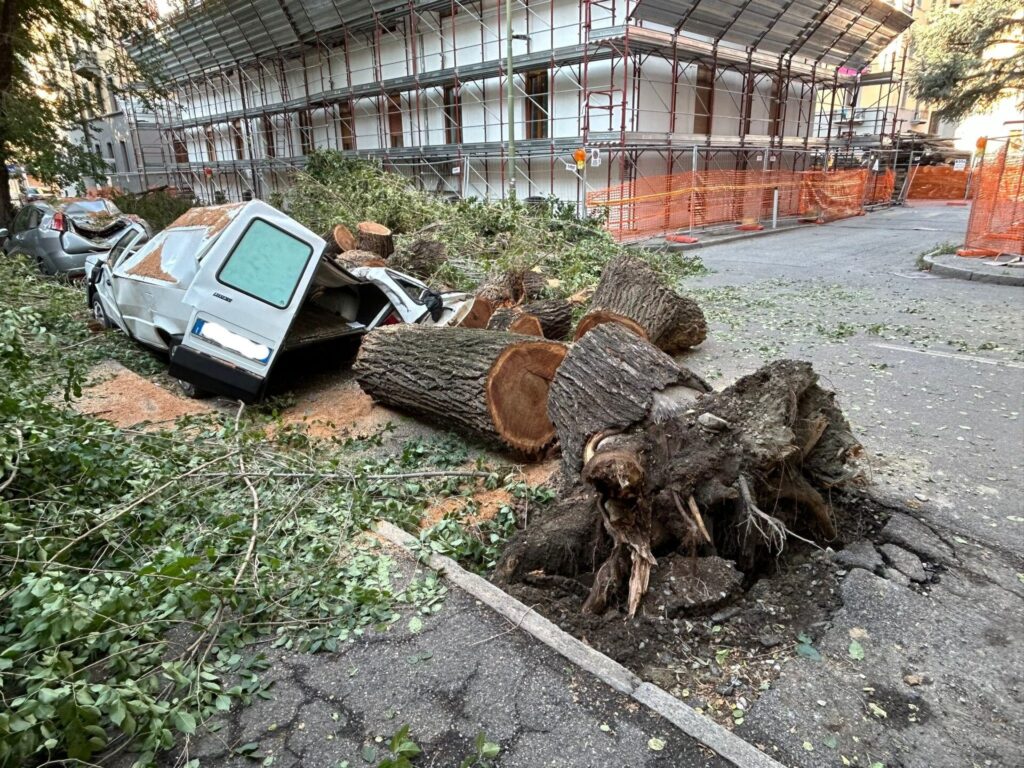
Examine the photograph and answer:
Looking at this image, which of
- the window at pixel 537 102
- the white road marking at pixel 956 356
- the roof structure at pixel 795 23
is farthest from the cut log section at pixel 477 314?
the window at pixel 537 102

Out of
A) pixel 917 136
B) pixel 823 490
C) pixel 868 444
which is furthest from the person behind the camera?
pixel 917 136

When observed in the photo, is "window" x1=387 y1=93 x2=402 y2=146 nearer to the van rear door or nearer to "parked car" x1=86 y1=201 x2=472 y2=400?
"parked car" x1=86 y1=201 x2=472 y2=400

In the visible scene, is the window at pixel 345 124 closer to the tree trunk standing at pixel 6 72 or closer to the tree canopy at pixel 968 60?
the tree trunk standing at pixel 6 72

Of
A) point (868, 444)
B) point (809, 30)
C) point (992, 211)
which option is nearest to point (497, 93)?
point (809, 30)

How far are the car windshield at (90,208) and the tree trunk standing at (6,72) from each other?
2.68 meters

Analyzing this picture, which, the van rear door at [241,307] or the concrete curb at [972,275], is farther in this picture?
the concrete curb at [972,275]

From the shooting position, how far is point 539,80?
20078 mm

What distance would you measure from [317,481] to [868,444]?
393 cm

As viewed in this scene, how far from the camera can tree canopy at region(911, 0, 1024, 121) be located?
26.8m

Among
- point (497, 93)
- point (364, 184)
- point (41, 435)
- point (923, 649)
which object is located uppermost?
point (497, 93)

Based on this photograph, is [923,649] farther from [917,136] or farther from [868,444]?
[917,136]

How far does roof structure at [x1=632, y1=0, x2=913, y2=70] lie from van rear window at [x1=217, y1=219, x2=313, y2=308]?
14.0 m

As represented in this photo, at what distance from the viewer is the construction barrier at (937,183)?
2955cm

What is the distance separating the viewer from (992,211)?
43.0 ft
